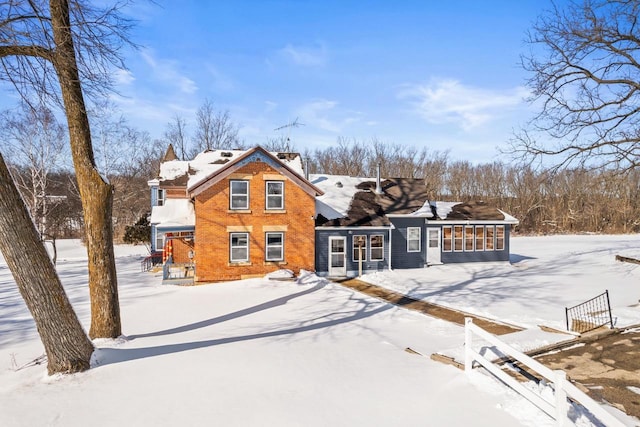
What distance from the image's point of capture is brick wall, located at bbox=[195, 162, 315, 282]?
1900 cm

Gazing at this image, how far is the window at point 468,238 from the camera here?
83.9ft

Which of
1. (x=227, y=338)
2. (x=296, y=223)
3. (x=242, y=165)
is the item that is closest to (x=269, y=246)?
(x=296, y=223)

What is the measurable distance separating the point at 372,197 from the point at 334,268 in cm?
617

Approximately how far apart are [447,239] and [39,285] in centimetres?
2325

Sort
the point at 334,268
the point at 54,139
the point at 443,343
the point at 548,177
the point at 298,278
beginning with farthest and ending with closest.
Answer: the point at 54,139, the point at 334,268, the point at 298,278, the point at 548,177, the point at 443,343

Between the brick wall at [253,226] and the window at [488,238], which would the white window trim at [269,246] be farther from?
the window at [488,238]

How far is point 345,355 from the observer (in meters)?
8.29

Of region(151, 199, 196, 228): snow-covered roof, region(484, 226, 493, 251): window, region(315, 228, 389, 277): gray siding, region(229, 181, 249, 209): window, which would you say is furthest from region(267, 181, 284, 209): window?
region(484, 226, 493, 251): window

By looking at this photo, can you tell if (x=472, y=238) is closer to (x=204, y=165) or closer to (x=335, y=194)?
(x=335, y=194)

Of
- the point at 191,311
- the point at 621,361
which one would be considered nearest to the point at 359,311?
the point at 191,311

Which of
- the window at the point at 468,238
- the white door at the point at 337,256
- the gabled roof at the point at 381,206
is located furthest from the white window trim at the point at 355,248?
the window at the point at 468,238

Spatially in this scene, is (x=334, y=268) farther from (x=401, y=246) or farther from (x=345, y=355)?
(x=345, y=355)

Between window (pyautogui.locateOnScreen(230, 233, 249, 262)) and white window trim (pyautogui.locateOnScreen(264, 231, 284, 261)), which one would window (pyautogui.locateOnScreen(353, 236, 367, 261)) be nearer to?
white window trim (pyautogui.locateOnScreen(264, 231, 284, 261))

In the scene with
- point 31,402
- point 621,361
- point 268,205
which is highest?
point 268,205
